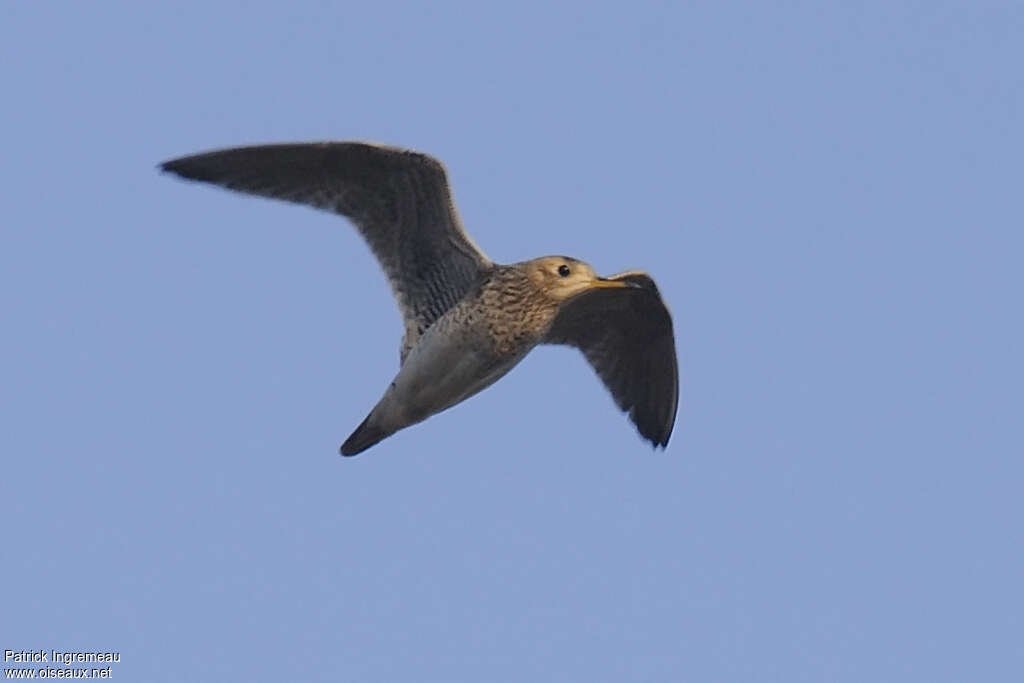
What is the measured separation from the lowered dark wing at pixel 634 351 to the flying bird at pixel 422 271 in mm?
713

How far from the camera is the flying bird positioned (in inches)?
559

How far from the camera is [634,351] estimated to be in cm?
1622

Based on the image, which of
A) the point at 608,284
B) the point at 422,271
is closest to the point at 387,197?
the point at 422,271

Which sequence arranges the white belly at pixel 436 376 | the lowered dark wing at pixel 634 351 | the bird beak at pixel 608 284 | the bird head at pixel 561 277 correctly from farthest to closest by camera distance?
the lowered dark wing at pixel 634 351
the bird beak at pixel 608 284
the bird head at pixel 561 277
the white belly at pixel 436 376

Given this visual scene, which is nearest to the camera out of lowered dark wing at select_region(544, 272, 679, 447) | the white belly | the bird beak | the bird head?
the white belly

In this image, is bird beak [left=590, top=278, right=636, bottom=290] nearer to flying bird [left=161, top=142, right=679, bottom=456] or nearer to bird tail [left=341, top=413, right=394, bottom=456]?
flying bird [left=161, top=142, right=679, bottom=456]

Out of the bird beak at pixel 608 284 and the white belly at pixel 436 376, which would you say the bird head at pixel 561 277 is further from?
the white belly at pixel 436 376

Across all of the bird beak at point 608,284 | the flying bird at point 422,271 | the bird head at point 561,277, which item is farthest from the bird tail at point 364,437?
the bird beak at point 608,284

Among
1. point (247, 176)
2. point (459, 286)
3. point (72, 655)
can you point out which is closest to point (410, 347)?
point (459, 286)

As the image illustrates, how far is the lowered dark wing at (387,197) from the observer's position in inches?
559

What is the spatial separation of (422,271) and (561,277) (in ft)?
3.42

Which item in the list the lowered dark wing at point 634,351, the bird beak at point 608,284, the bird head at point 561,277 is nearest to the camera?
the bird head at point 561,277

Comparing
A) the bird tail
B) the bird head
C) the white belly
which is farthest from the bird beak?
the bird tail

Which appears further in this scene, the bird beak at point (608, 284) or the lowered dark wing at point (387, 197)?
the bird beak at point (608, 284)
